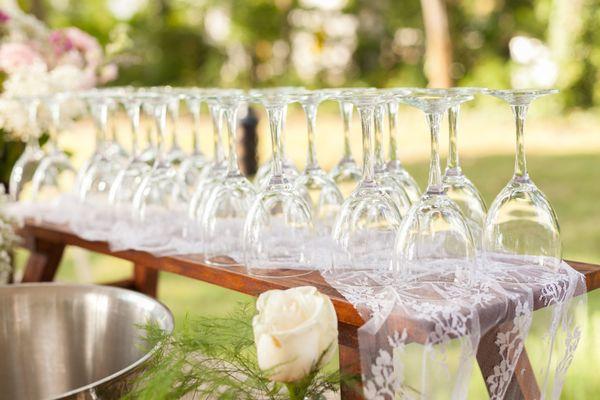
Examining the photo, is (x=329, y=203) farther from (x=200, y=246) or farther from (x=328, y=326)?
(x=328, y=326)

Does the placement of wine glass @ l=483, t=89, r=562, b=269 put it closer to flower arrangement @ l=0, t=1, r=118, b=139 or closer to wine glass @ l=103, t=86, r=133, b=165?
wine glass @ l=103, t=86, r=133, b=165

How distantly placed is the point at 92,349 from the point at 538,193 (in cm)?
89

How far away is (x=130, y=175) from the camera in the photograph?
2023mm

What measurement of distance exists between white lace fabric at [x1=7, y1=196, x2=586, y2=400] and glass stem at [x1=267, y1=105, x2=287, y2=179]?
16cm

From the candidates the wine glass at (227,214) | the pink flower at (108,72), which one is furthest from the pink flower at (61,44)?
the wine glass at (227,214)

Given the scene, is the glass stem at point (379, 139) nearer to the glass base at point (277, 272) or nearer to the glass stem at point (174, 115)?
the glass base at point (277, 272)

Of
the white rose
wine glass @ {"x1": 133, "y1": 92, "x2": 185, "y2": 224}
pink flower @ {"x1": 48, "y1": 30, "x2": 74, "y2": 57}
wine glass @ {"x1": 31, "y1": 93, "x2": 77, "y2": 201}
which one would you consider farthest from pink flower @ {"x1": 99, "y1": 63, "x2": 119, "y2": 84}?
the white rose

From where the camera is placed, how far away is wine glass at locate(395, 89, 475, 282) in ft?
4.44

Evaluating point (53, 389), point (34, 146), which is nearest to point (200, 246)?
point (53, 389)

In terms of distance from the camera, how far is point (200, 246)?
5.96ft

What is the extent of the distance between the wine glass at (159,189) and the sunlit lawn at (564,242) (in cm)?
95

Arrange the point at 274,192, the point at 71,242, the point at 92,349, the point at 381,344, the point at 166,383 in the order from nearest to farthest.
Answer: the point at 166,383
the point at 381,344
the point at 274,192
the point at 92,349
the point at 71,242

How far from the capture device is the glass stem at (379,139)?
1.42m

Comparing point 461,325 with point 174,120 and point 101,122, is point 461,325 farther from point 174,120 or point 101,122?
point 101,122
